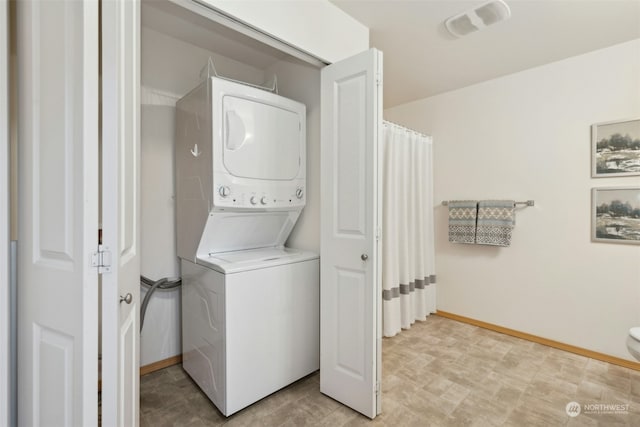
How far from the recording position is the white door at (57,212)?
2.81ft

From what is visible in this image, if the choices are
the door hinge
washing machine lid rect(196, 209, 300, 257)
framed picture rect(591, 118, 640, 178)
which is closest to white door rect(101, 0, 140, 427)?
the door hinge

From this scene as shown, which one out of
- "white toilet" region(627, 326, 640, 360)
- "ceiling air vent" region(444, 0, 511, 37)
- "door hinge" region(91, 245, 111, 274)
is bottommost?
"white toilet" region(627, 326, 640, 360)

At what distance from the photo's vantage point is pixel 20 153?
1.04 m

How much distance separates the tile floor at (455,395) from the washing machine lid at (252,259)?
861mm

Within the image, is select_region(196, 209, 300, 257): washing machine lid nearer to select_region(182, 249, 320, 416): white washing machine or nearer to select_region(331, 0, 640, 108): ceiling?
select_region(182, 249, 320, 416): white washing machine

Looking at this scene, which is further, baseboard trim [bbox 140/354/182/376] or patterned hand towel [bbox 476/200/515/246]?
patterned hand towel [bbox 476/200/515/246]

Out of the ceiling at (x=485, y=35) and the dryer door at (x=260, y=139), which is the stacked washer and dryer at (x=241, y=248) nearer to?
the dryer door at (x=260, y=139)

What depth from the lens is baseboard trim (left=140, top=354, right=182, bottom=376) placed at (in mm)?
2258

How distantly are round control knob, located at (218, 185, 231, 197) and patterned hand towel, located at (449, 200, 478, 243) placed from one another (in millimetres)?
2352

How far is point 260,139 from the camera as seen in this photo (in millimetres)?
1981

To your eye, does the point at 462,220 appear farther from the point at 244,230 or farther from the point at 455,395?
the point at 244,230

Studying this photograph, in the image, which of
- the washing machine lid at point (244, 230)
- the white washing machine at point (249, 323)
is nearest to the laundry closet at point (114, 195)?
the white washing machine at point (249, 323)

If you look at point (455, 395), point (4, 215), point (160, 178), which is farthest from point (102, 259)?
point (455, 395)

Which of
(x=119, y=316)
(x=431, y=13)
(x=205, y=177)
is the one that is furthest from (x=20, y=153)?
(x=431, y=13)
